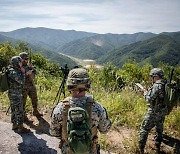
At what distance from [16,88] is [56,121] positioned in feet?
11.8

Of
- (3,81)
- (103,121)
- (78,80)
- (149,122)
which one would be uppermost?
(78,80)

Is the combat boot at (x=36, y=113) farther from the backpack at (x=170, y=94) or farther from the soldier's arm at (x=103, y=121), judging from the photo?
the soldier's arm at (x=103, y=121)

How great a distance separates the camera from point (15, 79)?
7.10 meters

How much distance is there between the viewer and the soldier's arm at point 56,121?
405cm

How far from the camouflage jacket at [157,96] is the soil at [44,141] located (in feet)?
4.47

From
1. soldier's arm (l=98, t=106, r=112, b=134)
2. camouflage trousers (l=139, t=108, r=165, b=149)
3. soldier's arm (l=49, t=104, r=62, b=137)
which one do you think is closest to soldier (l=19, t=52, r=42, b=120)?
camouflage trousers (l=139, t=108, r=165, b=149)

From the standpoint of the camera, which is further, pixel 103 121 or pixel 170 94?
pixel 170 94

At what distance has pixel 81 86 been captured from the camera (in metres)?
3.87

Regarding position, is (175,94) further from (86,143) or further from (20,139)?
(20,139)

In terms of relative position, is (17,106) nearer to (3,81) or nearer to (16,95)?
(16,95)

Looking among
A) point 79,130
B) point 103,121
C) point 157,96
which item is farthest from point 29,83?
point 79,130

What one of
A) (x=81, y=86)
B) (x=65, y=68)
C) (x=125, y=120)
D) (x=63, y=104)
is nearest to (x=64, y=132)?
(x=63, y=104)

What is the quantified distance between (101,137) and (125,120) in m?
1.49

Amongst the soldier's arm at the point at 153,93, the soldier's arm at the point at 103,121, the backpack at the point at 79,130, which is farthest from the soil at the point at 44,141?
the backpack at the point at 79,130
